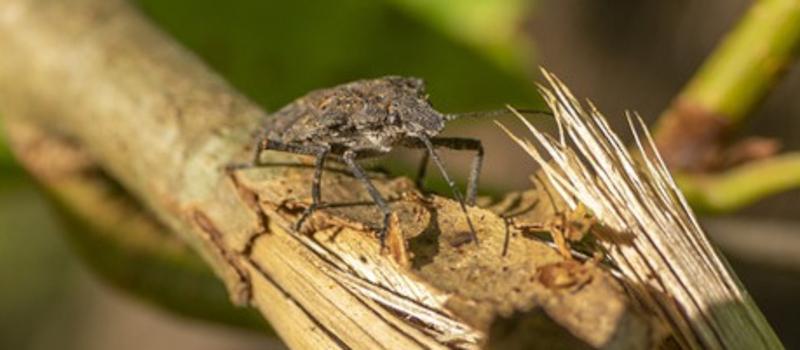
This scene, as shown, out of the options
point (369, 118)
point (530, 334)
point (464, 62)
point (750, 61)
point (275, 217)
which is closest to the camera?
point (530, 334)

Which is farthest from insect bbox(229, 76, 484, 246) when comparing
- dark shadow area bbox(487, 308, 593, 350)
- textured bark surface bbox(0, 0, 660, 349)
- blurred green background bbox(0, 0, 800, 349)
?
dark shadow area bbox(487, 308, 593, 350)

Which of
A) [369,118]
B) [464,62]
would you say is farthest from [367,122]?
[464,62]

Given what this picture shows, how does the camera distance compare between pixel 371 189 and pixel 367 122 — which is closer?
pixel 371 189

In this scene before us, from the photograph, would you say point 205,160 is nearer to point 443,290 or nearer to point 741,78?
point 443,290

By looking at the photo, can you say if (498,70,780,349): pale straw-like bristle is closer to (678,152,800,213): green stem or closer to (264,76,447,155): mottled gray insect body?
(264,76,447,155): mottled gray insect body

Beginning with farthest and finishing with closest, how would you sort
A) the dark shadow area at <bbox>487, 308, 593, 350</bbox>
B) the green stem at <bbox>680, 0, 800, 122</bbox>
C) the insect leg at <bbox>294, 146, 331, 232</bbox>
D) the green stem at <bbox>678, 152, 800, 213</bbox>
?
the green stem at <bbox>678, 152, 800, 213</bbox>, the green stem at <bbox>680, 0, 800, 122</bbox>, the insect leg at <bbox>294, 146, 331, 232</bbox>, the dark shadow area at <bbox>487, 308, 593, 350</bbox>

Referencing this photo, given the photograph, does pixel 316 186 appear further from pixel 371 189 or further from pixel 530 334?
pixel 530 334

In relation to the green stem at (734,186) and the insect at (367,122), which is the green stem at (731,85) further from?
the insect at (367,122)
